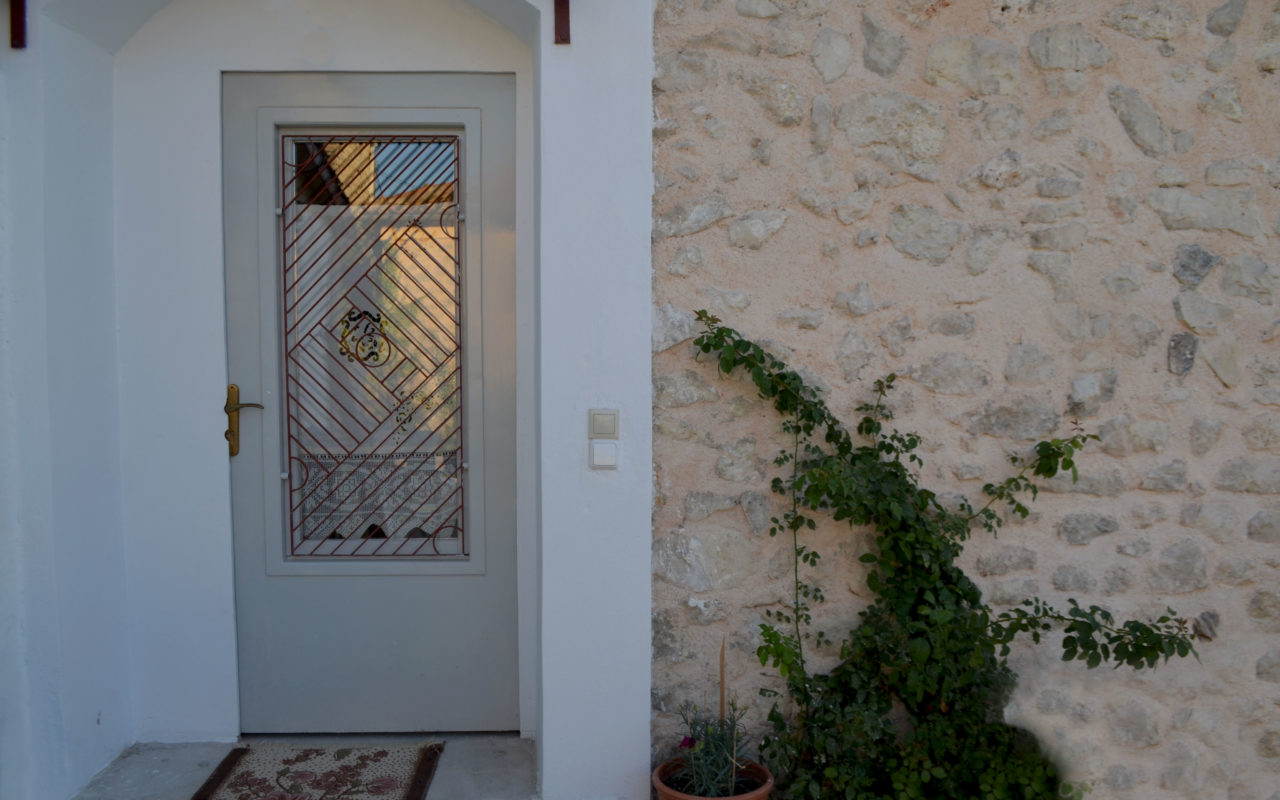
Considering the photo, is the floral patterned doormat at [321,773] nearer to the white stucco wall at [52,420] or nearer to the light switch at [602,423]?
the white stucco wall at [52,420]

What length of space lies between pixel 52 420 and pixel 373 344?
3.33 feet

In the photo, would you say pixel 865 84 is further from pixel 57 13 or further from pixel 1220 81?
pixel 57 13

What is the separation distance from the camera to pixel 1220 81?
2.96 meters

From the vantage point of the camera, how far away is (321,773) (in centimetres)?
299

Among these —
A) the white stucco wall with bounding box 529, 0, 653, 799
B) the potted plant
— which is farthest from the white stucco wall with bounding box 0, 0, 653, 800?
the potted plant

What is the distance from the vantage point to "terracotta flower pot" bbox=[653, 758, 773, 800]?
2.60 meters

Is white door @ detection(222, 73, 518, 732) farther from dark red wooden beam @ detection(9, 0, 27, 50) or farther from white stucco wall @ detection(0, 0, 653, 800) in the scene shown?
dark red wooden beam @ detection(9, 0, 27, 50)

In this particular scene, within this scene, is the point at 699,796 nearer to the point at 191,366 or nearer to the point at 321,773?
the point at 321,773

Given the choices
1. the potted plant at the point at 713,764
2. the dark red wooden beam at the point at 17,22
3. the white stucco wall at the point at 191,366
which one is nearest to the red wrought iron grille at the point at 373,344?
the white stucco wall at the point at 191,366

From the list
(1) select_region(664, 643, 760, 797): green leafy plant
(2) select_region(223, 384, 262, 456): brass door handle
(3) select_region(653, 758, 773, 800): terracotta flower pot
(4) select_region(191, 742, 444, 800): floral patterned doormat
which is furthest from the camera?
(2) select_region(223, 384, 262, 456): brass door handle

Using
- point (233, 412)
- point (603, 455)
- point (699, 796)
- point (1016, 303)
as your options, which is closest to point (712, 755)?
point (699, 796)

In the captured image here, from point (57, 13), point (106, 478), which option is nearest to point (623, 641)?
point (106, 478)

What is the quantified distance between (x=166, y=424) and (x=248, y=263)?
635mm

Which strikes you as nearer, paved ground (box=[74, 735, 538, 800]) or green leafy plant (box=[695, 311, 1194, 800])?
green leafy plant (box=[695, 311, 1194, 800])
